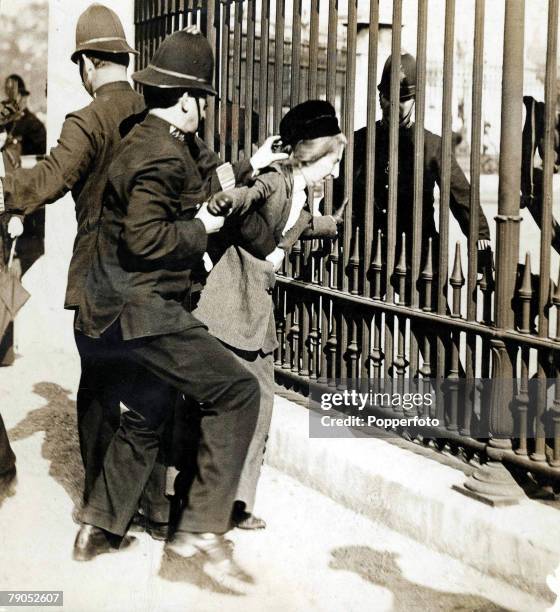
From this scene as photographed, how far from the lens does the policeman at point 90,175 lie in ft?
12.4

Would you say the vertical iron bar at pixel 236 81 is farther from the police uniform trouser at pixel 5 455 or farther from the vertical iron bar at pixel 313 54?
the police uniform trouser at pixel 5 455

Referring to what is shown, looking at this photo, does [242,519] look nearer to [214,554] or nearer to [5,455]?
[214,554]

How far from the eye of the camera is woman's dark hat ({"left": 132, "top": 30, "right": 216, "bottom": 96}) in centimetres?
341

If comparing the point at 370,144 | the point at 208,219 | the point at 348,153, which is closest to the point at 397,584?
the point at 208,219

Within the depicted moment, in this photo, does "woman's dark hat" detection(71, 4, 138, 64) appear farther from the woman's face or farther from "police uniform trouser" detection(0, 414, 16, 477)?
"police uniform trouser" detection(0, 414, 16, 477)

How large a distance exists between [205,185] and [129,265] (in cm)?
47

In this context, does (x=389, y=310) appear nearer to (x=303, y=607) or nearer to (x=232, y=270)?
(x=232, y=270)

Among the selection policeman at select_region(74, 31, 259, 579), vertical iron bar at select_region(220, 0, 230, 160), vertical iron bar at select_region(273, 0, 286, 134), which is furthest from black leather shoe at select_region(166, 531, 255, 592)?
vertical iron bar at select_region(220, 0, 230, 160)

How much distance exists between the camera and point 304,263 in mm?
4922

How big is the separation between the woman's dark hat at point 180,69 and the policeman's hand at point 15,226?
3.38 meters

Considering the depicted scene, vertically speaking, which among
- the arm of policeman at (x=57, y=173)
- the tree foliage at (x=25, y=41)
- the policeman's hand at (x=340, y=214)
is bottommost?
the policeman's hand at (x=340, y=214)

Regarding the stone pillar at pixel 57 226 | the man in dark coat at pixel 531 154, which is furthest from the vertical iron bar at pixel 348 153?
the stone pillar at pixel 57 226

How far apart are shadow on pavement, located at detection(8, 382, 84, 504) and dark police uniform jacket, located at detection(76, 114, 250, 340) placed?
122 centimetres

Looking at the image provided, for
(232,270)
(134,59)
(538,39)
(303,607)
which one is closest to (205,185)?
(232,270)
